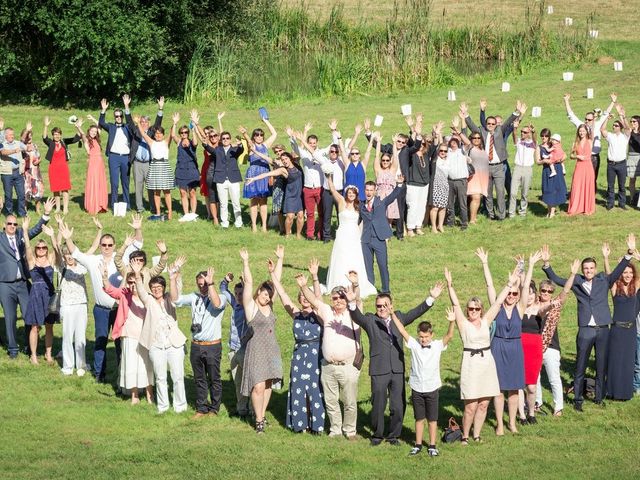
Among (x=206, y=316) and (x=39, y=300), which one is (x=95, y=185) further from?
(x=206, y=316)

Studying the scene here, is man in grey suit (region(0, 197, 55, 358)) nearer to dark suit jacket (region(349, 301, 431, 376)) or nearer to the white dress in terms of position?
the white dress

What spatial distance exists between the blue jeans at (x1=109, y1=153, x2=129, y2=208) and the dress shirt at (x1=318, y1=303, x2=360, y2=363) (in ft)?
34.0

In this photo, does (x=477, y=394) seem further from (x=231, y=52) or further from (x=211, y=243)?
(x=231, y=52)

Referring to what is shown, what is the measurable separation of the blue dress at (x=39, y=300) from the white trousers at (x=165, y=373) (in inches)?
95.4

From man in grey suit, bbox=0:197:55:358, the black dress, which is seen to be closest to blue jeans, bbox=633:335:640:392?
the black dress

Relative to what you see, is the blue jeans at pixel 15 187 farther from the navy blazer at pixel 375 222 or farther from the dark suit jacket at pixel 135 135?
the navy blazer at pixel 375 222

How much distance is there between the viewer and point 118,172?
925 inches

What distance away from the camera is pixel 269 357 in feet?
47.4

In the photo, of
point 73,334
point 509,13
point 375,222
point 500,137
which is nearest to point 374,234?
point 375,222

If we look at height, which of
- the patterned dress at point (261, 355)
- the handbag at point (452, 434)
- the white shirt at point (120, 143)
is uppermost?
the white shirt at point (120, 143)

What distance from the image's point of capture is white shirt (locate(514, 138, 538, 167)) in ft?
75.0

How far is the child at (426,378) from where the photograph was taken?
44.8ft

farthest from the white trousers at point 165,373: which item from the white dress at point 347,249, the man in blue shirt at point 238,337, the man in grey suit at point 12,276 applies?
the white dress at point 347,249

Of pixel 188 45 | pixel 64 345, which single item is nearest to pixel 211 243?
pixel 64 345
